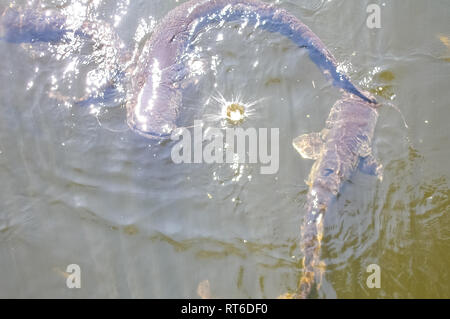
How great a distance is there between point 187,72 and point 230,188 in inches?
68.0

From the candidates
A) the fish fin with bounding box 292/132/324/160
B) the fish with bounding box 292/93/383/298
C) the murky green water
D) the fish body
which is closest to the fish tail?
the fish with bounding box 292/93/383/298

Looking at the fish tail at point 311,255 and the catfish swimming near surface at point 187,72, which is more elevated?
the catfish swimming near surface at point 187,72

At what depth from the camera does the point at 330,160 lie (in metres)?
4.29

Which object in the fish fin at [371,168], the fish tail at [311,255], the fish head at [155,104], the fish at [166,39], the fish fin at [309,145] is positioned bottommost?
the fish tail at [311,255]

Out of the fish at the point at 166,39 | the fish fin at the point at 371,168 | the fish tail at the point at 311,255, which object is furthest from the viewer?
the fish at the point at 166,39

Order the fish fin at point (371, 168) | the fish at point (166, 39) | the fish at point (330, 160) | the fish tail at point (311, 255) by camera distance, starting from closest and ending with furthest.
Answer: the fish tail at point (311, 255), the fish at point (330, 160), the fish fin at point (371, 168), the fish at point (166, 39)

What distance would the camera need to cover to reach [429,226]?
13.7 ft

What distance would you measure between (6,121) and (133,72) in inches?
64.1

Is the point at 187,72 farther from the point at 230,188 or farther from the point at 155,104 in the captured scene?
the point at 230,188

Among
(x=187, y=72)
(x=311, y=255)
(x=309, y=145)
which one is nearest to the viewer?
(x=311, y=255)

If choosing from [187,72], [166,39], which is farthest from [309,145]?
[166,39]

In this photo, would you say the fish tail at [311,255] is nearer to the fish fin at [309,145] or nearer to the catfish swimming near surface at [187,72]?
the catfish swimming near surface at [187,72]

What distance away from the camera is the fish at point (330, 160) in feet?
12.6

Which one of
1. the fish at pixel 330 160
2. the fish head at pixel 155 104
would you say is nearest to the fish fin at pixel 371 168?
the fish at pixel 330 160
